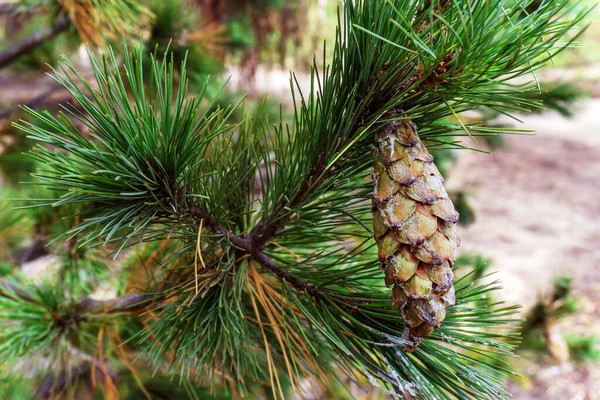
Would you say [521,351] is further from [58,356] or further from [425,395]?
[58,356]

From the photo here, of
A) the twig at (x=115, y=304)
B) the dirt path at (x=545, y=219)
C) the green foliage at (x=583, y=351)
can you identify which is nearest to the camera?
the twig at (x=115, y=304)

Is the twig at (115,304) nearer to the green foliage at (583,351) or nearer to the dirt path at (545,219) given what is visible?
the green foliage at (583,351)

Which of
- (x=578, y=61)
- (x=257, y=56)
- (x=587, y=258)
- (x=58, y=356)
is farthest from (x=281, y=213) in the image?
(x=578, y=61)

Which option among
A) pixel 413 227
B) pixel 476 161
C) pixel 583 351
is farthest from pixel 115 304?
pixel 476 161

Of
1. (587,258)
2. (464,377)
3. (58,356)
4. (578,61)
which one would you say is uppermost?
(578,61)

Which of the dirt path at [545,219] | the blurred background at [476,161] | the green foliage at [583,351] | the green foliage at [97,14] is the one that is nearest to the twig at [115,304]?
the blurred background at [476,161]

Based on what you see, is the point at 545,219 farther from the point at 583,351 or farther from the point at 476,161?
the point at 583,351
